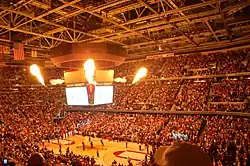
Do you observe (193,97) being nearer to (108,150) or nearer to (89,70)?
(108,150)

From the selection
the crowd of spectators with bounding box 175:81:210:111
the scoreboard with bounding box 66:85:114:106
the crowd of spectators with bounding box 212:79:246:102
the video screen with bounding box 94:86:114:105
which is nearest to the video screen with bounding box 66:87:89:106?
the scoreboard with bounding box 66:85:114:106

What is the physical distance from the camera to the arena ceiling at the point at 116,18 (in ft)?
40.3

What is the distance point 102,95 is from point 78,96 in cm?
99

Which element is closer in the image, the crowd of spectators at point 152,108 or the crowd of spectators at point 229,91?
the crowd of spectators at point 152,108

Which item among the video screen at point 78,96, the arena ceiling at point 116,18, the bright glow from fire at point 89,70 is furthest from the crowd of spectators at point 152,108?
the bright glow from fire at point 89,70

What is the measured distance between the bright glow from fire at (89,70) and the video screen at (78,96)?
3.48 feet

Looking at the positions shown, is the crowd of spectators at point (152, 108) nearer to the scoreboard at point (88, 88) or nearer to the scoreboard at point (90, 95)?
the scoreboard at point (90, 95)

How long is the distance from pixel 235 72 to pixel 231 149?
10.1 metres

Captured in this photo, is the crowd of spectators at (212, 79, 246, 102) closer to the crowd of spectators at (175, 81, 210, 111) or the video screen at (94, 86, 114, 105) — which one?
the crowd of spectators at (175, 81, 210, 111)

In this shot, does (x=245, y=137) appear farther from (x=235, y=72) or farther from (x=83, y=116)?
(x=83, y=116)

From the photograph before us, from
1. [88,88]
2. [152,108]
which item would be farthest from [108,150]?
[88,88]

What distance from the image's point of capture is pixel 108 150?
827 inches

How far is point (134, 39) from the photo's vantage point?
73.8ft

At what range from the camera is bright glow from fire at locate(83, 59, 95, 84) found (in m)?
6.34
